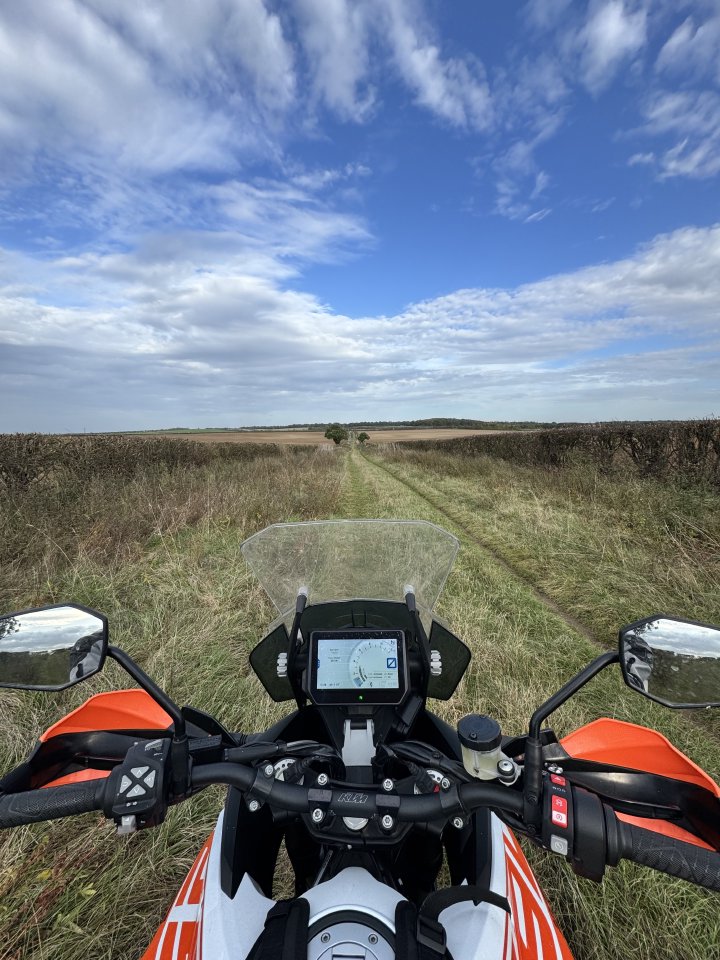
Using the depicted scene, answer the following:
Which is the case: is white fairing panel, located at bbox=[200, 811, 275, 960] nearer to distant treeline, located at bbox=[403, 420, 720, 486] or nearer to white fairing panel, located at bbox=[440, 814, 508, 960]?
white fairing panel, located at bbox=[440, 814, 508, 960]

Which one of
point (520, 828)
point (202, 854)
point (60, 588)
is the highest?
point (520, 828)

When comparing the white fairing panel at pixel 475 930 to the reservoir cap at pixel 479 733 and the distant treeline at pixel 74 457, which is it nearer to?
the reservoir cap at pixel 479 733

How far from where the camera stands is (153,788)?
3.14 ft

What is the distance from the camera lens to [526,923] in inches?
41.4

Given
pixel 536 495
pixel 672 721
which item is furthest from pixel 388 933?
pixel 536 495

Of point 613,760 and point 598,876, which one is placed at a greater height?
→ point 598,876

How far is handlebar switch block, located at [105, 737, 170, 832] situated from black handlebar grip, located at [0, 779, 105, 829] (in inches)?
1.3

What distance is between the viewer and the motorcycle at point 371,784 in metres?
0.88

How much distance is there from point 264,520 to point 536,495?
631 centimetres

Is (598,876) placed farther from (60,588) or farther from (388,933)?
(60,588)

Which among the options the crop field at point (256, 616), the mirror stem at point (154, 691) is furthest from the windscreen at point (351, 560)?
the crop field at point (256, 616)

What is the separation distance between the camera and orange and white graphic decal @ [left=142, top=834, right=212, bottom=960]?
1.03 m

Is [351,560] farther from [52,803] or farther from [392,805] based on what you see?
[52,803]

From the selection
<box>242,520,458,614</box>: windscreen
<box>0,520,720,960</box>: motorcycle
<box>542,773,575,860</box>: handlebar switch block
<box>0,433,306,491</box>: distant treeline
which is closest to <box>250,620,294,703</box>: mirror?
<box>0,520,720,960</box>: motorcycle
